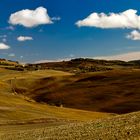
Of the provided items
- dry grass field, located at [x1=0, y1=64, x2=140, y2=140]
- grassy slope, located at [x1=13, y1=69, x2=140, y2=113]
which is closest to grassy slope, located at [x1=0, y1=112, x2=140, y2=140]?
dry grass field, located at [x1=0, y1=64, x2=140, y2=140]

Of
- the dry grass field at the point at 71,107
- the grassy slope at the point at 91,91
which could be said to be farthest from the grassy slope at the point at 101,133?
the grassy slope at the point at 91,91

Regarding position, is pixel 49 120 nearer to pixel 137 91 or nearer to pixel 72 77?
pixel 137 91

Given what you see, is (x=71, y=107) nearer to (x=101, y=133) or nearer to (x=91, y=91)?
(x=91, y=91)

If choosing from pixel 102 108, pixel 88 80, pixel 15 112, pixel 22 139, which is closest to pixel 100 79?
pixel 88 80

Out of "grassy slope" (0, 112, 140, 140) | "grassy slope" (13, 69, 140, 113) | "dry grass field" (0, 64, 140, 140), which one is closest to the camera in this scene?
"grassy slope" (0, 112, 140, 140)

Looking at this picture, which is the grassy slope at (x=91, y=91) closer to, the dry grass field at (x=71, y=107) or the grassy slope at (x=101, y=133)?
the dry grass field at (x=71, y=107)

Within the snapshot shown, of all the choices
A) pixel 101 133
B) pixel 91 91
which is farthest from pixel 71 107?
pixel 101 133

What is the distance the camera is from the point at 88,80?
148 metres

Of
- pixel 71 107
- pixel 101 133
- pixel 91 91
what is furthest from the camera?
pixel 91 91

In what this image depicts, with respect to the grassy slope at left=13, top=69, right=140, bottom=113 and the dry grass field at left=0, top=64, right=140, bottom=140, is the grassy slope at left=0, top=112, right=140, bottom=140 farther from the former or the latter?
the grassy slope at left=13, top=69, right=140, bottom=113

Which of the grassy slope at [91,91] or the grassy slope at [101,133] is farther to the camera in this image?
the grassy slope at [91,91]

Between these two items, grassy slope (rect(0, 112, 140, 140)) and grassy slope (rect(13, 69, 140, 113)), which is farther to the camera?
grassy slope (rect(13, 69, 140, 113))

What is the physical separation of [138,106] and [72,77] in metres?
62.5

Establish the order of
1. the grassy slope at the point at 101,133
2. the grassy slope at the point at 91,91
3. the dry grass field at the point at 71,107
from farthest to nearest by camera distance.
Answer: the grassy slope at the point at 91,91, the dry grass field at the point at 71,107, the grassy slope at the point at 101,133
